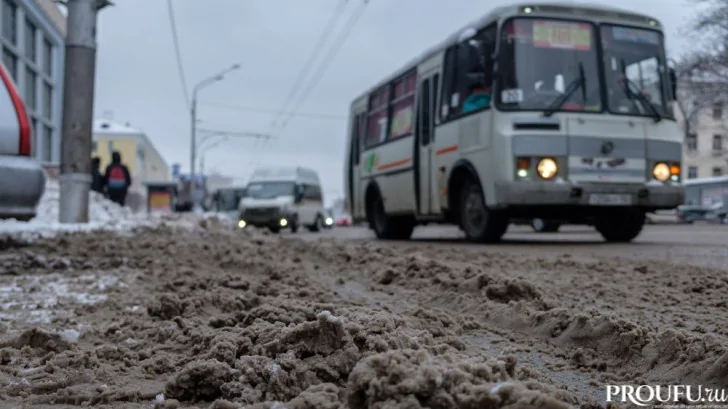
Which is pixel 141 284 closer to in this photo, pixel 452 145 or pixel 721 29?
pixel 452 145

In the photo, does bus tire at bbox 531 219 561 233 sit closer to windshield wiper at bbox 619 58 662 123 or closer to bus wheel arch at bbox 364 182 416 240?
bus wheel arch at bbox 364 182 416 240

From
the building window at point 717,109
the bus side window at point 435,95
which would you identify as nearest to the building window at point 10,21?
the bus side window at point 435,95

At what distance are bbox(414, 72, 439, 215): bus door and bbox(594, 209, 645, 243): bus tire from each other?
2466 mm

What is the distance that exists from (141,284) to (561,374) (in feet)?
12.0

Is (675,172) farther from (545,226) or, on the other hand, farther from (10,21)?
(10,21)

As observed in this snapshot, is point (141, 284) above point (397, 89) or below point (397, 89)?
below

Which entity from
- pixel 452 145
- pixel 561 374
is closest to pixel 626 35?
pixel 452 145

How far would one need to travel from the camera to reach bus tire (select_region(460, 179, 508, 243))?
10047 millimetres

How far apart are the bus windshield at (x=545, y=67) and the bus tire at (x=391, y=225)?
4.72 metres

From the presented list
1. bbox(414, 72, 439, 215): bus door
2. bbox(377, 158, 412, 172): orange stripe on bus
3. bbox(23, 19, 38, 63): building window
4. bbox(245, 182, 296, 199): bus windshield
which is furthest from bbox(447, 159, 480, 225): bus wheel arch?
bbox(23, 19, 38, 63): building window

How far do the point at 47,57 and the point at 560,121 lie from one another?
23.6m

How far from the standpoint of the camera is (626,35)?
9.97 m

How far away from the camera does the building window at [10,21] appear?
22.3m

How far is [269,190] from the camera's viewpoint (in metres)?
25.0
